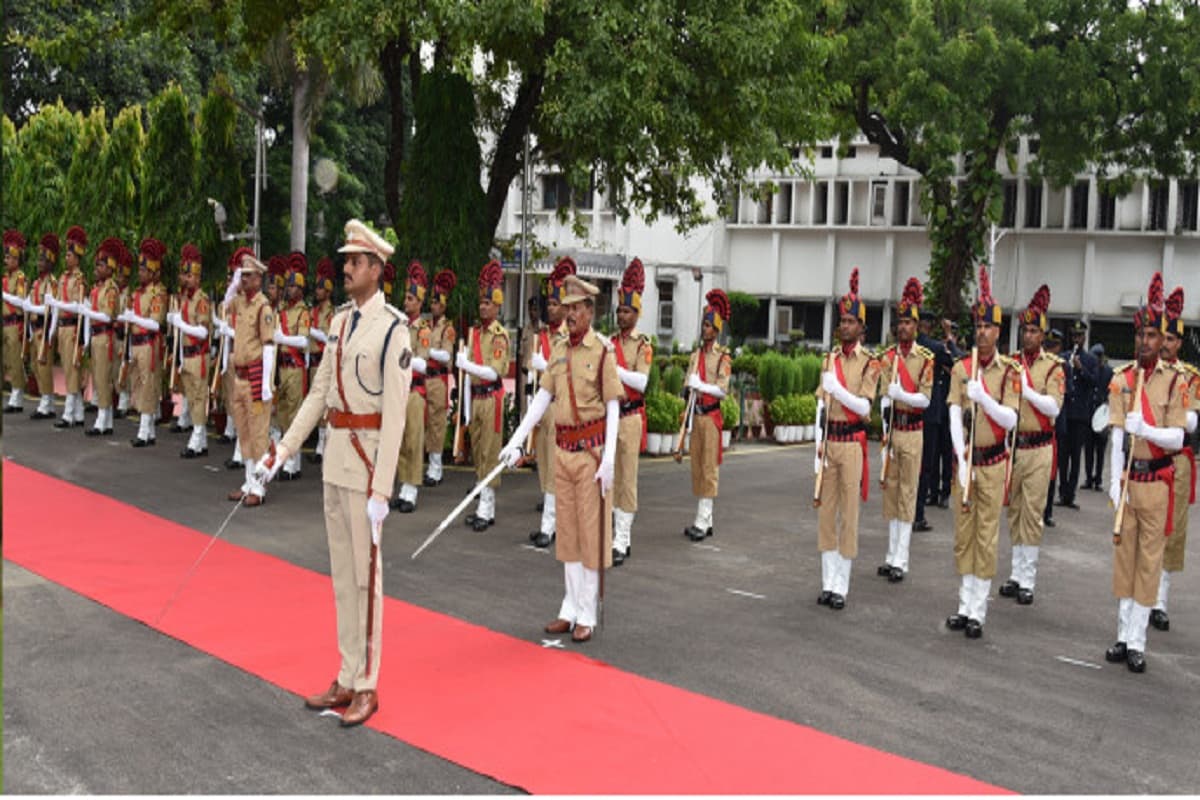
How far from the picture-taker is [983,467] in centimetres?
845

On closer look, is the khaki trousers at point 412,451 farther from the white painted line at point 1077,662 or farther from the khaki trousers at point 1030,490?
the white painted line at point 1077,662

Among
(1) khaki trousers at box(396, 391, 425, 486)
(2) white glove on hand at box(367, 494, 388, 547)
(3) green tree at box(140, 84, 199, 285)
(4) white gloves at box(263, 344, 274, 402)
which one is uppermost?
(3) green tree at box(140, 84, 199, 285)

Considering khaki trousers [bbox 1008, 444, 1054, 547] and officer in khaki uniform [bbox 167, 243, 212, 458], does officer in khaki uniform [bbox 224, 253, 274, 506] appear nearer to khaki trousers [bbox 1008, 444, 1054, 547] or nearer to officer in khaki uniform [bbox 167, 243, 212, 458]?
officer in khaki uniform [bbox 167, 243, 212, 458]

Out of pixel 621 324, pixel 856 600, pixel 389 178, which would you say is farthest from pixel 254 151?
pixel 856 600

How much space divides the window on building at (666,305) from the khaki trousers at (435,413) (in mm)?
30254

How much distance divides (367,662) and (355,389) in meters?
1.44

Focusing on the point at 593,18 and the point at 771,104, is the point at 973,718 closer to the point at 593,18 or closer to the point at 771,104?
the point at 593,18

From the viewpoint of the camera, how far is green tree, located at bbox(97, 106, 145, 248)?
1903cm

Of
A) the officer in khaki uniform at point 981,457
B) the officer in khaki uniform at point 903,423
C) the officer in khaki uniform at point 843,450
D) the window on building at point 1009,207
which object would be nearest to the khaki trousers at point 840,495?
the officer in khaki uniform at point 843,450

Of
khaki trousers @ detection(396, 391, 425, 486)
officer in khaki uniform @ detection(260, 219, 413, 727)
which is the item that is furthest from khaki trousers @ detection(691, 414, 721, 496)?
officer in khaki uniform @ detection(260, 219, 413, 727)

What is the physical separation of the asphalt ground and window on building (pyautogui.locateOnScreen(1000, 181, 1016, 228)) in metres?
27.3

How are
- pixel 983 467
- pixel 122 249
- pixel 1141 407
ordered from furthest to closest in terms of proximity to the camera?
pixel 122 249 < pixel 983 467 < pixel 1141 407

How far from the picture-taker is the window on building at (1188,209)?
3431cm

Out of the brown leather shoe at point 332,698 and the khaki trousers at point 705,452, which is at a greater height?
the khaki trousers at point 705,452
